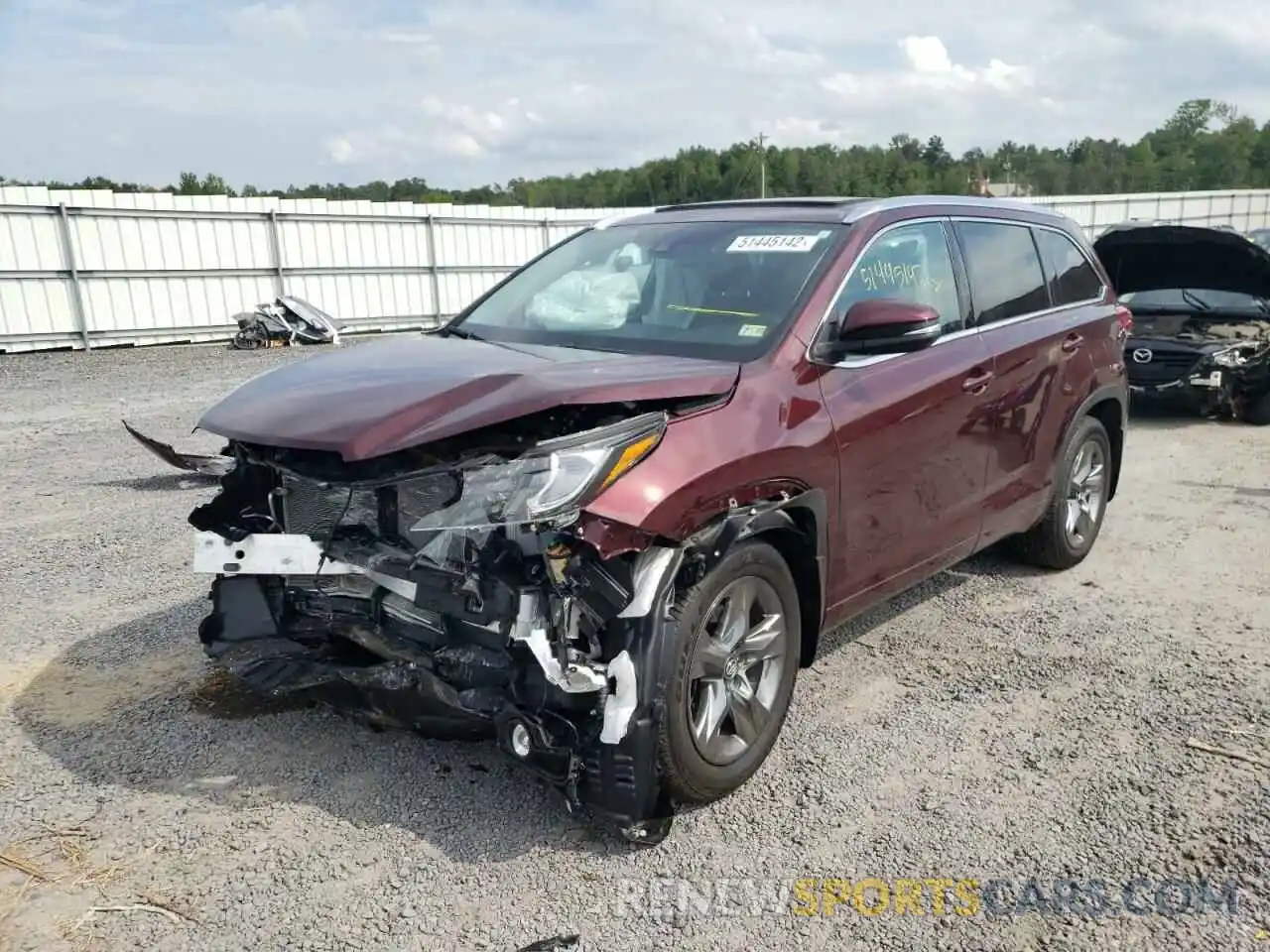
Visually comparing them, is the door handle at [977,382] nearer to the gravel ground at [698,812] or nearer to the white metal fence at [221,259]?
the gravel ground at [698,812]

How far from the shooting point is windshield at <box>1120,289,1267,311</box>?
32.4ft

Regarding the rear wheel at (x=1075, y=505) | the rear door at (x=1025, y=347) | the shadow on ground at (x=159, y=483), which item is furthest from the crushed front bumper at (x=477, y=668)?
the shadow on ground at (x=159, y=483)

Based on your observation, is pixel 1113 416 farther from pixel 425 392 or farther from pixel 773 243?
pixel 425 392

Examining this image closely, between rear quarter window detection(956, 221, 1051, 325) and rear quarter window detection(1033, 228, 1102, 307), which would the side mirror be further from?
rear quarter window detection(1033, 228, 1102, 307)

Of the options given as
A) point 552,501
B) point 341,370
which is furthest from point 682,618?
point 341,370

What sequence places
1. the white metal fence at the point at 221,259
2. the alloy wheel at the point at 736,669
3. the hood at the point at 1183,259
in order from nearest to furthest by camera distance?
the alloy wheel at the point at 736,669 < the hood at the point at 1183,259 < the white metal fence at the point at 221,259

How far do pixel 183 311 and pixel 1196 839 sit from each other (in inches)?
753

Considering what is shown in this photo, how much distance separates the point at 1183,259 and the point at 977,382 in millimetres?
6910

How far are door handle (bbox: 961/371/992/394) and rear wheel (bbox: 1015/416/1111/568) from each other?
1084mm

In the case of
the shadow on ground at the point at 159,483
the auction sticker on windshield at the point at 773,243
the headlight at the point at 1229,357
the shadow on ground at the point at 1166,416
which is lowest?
the shadow on ground at the point at 1166,416

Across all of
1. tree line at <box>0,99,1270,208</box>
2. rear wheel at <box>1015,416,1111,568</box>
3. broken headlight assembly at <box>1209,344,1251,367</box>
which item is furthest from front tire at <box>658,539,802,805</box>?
tree line at <box>0,99,1270,208</box>

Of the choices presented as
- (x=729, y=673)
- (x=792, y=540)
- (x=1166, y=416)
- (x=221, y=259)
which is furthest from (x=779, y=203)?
(x=221, y=259)

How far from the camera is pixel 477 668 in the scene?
285 centimetres

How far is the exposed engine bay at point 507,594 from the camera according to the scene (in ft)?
8.89
